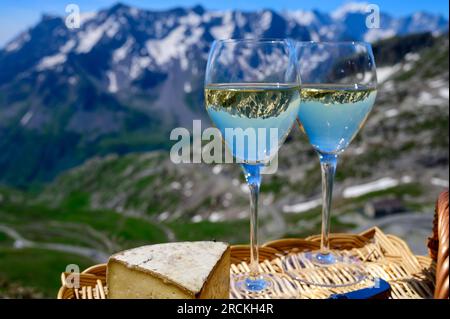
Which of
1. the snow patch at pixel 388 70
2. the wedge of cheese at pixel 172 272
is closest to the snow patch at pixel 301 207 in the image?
the snow patch at pixel 388 70

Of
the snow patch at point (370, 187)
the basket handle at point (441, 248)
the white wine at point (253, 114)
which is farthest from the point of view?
the snow patch at point (370, 187)

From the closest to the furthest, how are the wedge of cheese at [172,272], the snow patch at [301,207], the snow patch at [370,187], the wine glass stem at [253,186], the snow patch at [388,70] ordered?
the wedge of cheese at [172,272]
the wine glass stem at [253,186]
the snow patch at [370,187]
the snow patch at [301,207]
the snow patch at [388,70]

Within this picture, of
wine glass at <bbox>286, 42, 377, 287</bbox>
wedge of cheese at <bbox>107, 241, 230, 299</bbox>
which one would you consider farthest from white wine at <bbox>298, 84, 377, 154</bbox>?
wedge of cheese at <bbox>107, 241, 230, 299</bbox>

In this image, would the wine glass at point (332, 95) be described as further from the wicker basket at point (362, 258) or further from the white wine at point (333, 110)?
the wicker basket at point (362, 258)

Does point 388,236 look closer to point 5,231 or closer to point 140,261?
point 140,261

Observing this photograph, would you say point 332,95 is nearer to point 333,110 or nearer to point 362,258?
point 333,110

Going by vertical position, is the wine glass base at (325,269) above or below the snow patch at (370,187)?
above

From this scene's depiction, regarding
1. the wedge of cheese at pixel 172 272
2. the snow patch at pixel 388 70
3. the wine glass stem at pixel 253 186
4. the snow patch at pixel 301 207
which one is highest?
the wine glass stem at pixel 253 186

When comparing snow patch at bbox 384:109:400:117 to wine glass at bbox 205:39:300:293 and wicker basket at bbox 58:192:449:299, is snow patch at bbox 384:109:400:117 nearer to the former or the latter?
wicker basket at bbox 58:192:449:299
